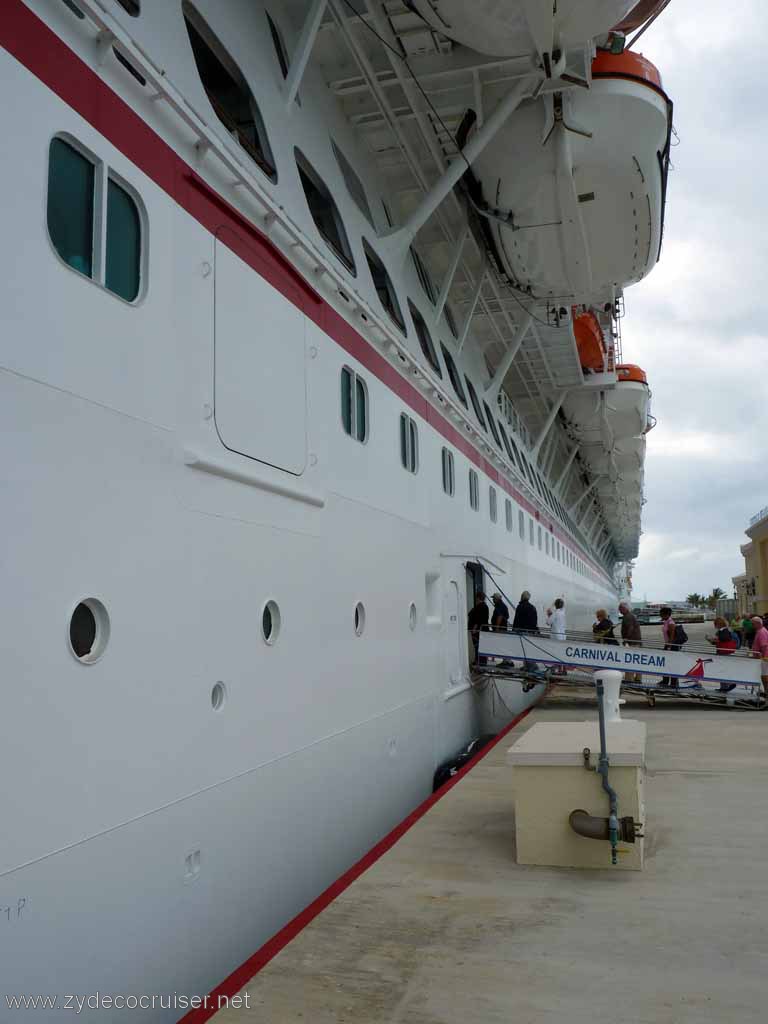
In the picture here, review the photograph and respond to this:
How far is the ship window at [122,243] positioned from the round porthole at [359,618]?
11.1ft

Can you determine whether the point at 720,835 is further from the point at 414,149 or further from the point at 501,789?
the point at 414,149

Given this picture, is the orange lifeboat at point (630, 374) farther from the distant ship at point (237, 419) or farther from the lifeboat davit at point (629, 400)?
the distant ship at point (237, 419)

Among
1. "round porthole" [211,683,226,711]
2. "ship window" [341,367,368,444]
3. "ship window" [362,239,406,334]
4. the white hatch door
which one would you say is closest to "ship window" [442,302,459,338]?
"ship window" [362,239,406,334]

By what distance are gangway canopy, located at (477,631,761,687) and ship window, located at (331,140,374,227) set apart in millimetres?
5856

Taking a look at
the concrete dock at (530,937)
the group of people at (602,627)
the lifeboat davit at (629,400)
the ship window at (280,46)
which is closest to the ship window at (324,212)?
the ship window at (280,46)

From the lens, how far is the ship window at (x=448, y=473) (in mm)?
10492

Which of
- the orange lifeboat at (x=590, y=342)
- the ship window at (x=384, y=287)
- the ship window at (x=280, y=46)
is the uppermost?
the orange lifeboat at (x=590, y=342)

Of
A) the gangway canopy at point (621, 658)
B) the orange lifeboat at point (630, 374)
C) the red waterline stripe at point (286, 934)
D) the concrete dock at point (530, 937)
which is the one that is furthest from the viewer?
the orange lifeboat at point (630, 374)

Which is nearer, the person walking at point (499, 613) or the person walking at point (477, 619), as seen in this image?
the person walking at point (477, 619)

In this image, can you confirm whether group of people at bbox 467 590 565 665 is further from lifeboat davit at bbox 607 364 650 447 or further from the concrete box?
lifeboat davit at bbox 607 364 650 447

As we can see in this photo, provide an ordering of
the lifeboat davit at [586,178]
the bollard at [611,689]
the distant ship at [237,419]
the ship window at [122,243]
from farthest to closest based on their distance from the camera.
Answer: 1. the lifeboat davit at [586,178]
2. the bollard at [611,689]
3. the ship window at [122,243]
4. the distant ship at [237,419]

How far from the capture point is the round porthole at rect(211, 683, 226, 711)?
4348mm

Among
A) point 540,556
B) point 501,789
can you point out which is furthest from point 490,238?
point 540,556

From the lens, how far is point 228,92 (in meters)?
5.93
